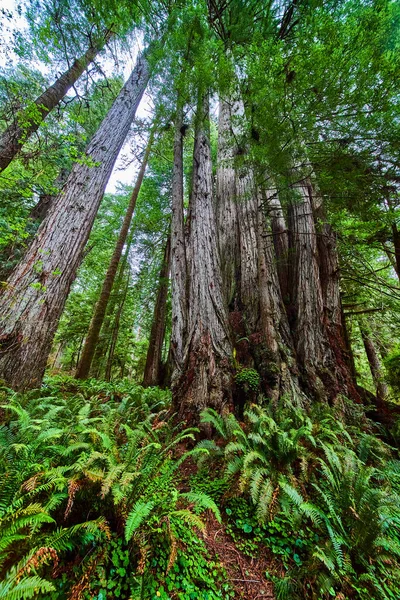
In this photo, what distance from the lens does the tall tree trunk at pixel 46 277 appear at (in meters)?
3.15

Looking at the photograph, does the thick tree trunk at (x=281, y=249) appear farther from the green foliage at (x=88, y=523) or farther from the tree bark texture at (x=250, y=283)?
the green foliage at (x=88, y=523)

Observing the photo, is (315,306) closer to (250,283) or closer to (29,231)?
(250,283)

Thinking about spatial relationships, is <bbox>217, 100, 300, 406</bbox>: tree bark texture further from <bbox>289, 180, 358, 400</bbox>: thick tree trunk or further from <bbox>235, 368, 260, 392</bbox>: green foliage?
<bbox>289, 180, 358, 400</bbox>: thick tree trunk

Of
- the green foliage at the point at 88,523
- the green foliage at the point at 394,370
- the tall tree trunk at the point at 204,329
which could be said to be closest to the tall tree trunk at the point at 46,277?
the green foliage at the point at 88,523

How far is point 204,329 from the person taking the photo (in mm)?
3682

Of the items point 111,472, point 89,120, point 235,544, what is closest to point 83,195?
point 111,472

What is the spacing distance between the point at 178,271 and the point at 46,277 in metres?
2.11

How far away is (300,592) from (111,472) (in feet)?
4.70

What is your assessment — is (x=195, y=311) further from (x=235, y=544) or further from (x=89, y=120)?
(x=89, y=120)

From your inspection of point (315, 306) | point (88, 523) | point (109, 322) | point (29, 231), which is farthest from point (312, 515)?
point (29, 231)

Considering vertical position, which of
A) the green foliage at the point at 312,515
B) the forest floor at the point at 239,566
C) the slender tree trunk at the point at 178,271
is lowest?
the forest floor at the point at 239,566

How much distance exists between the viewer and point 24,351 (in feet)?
10.5

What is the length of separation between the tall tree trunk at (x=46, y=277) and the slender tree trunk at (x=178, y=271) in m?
1.46

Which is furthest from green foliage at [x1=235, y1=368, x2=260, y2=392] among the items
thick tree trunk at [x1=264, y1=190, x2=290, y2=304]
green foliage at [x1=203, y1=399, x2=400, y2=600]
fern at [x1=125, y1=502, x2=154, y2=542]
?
fern at [x1=125, y1=502, x2=154, y2=542]
